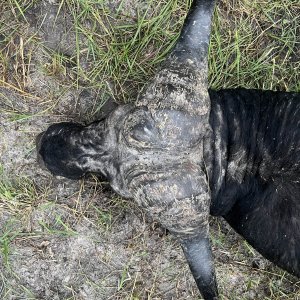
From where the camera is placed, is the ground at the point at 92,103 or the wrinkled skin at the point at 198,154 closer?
the wrinkled skin at the point at 198,154

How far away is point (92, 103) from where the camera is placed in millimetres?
5004

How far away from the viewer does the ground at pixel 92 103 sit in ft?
16.1

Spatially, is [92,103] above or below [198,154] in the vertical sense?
below

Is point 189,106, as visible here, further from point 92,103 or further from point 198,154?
point 92,103

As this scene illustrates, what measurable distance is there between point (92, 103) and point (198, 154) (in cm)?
143

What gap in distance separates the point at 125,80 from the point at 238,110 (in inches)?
43.8

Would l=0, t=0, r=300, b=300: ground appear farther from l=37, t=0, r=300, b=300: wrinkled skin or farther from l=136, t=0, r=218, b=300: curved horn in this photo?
l=136, t=0, r=218, b=300: curved horn

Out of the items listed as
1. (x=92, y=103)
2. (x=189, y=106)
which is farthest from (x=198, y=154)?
(x=92, y=103)

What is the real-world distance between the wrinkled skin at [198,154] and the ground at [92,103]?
0.43 m

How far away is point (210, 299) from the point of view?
13.3 feet

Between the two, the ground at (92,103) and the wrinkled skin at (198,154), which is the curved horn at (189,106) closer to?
the wrinkled skin at (198,154)

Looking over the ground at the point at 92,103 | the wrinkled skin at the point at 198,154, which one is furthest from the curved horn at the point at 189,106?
the ground at the point at 92,103

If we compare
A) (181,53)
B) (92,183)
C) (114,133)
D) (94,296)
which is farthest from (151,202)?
(94,296)

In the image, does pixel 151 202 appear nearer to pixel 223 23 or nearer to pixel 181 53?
pixel 181 53
